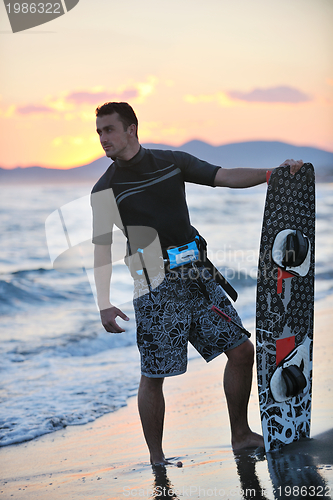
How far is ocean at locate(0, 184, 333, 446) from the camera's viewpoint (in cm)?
370

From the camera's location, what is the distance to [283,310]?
8.16 feet

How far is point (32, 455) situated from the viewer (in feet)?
8.99

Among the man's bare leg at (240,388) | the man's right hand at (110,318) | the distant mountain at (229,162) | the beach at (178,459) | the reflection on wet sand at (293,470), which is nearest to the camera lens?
the reflection on wet sand at (293,470)

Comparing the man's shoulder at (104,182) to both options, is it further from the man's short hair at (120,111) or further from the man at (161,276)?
the man's short hair at (120,111)

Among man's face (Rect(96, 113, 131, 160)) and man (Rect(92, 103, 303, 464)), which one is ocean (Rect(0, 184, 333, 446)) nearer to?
man (Rect(92, 103, 303, 464))

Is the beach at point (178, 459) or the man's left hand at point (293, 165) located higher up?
the man's left hand at point (293, 165)

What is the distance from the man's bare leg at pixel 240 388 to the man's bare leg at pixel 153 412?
36 centimetres

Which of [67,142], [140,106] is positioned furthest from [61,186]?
[140,106]

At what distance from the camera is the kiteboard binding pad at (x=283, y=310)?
2436 millimetres

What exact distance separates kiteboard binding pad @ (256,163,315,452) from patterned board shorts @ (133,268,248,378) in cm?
21

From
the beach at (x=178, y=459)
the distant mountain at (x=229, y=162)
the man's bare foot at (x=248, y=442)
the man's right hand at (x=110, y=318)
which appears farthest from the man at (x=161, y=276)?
the distant mountain at (x=229, y=162)

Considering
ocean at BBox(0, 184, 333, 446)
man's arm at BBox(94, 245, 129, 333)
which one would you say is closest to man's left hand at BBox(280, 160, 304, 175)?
man's arm at BBox(94, 245, 129, 333)

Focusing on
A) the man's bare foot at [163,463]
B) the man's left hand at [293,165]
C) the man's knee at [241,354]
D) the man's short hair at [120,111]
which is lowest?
the man's bare foot at [163,463]

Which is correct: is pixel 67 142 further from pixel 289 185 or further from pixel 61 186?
pixel 289 185
